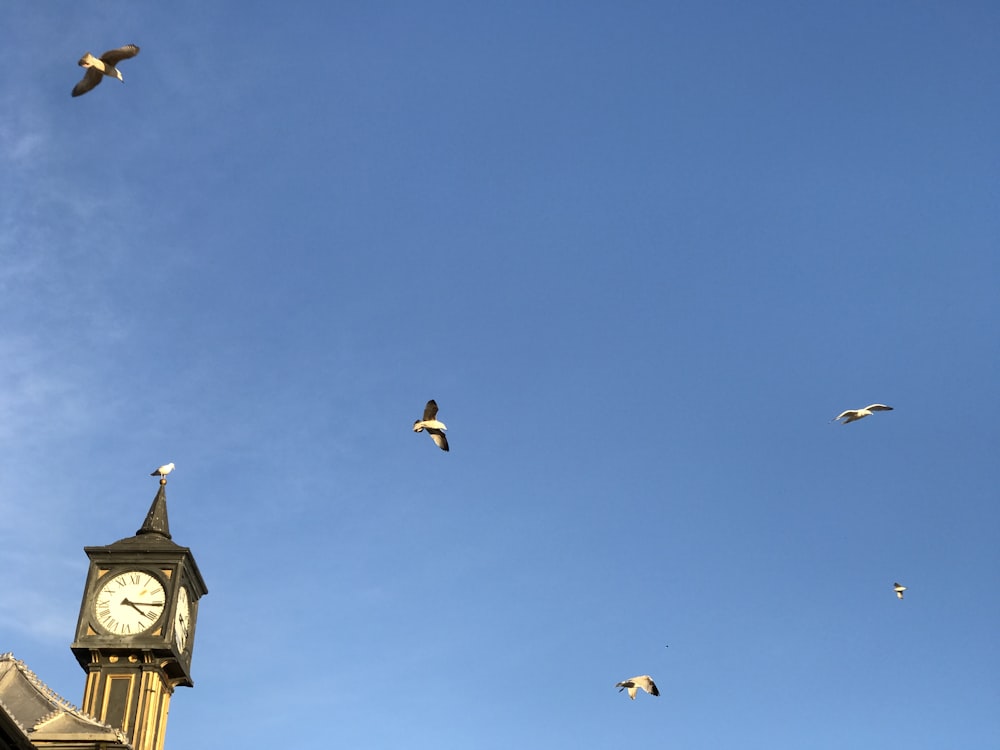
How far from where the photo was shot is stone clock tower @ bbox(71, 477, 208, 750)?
48312mm

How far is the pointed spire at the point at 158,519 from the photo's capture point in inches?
2104

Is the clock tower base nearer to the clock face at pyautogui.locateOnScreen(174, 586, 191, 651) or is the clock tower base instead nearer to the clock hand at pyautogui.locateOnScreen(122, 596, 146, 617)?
the clock face at pyautogui.locateOnScreen(174, 586, 191, 651)

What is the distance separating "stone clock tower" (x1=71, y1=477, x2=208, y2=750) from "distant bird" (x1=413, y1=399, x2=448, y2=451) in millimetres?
24827

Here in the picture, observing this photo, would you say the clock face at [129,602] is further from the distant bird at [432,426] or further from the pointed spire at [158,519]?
the distant bird at [432,426]

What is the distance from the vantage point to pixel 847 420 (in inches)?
1260

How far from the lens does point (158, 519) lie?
54.2 metres

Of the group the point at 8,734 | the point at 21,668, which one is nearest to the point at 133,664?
the point at 21,668

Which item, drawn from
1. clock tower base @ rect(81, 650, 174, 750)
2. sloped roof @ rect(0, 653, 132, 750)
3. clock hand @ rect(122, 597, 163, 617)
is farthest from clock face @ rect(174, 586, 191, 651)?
sloped roof @ rect(0, 653, 132, 750)

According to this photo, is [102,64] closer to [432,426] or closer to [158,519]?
[432,426]

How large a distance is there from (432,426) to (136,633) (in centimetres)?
2601

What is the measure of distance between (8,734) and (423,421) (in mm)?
10766

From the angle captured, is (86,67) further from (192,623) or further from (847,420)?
(192,623)

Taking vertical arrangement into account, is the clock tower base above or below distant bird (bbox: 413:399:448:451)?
above

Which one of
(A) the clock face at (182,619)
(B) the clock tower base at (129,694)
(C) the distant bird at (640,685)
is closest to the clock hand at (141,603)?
(A) the clock face at (182,619)
